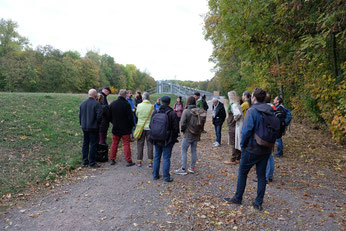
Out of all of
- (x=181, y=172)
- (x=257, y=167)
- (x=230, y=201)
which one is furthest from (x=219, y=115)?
(x=257, y=167)

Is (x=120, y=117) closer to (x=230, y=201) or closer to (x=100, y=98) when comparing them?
(x=100, y=98)

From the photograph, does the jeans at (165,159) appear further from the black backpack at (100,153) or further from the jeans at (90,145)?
the black backpack at (100,153)

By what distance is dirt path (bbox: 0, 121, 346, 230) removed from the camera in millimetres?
3750

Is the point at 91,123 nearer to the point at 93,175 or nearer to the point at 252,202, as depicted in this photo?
the point at 93,175

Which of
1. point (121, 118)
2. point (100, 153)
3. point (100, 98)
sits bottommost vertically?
point (100, 153)

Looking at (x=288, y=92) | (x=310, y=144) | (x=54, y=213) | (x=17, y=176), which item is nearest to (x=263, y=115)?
(x=54, y=213)

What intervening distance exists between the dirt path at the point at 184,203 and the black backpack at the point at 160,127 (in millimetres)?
1103

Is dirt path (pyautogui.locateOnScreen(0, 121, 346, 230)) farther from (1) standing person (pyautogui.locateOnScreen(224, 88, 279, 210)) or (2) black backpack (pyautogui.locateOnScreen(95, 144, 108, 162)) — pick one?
(1) standing person (pyautogui.locateOnScreen(224, 88, 279, 210))

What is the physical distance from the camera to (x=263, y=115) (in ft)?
12.5

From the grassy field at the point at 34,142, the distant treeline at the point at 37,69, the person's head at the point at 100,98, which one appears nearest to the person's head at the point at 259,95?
the person's head at the point at 100,98

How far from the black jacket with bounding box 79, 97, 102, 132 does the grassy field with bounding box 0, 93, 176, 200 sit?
3.92 feet

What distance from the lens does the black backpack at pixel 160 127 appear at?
5223 mm

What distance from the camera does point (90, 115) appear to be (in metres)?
6.16

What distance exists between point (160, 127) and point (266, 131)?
7.74 feet
